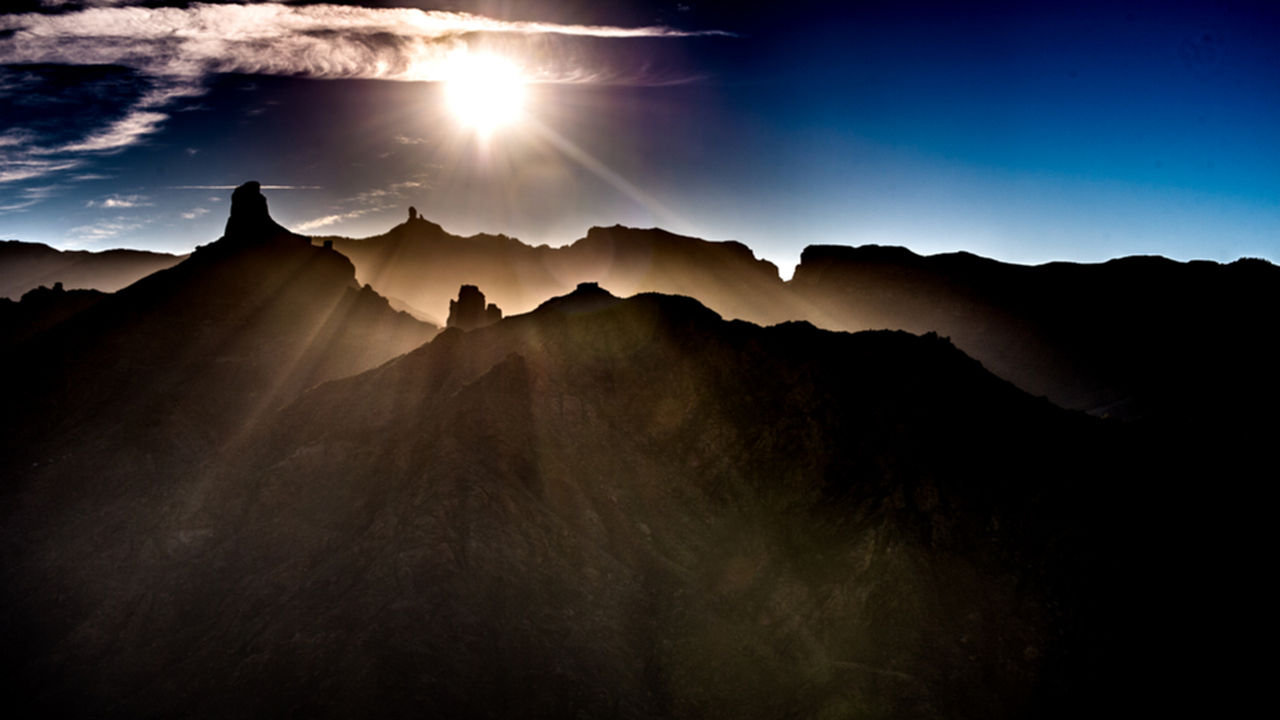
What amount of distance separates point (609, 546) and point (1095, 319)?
4121 inches

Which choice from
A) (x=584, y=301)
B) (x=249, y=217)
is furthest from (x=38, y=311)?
(x=584, y=301)

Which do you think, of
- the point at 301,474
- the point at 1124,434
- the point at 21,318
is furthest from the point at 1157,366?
the point at 21,318

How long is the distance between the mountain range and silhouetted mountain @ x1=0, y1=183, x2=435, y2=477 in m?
0.51

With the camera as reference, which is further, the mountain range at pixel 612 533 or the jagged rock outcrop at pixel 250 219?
the jagged rock outcrop at pixel 250 219

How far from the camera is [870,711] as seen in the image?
29016 mm

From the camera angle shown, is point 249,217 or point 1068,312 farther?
point 1068,312

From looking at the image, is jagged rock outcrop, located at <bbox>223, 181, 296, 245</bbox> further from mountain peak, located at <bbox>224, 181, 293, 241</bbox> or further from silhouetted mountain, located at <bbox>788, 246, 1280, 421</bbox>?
silhouetted mountain, located at <bbox>788, 246, 1280, 421</bbox>

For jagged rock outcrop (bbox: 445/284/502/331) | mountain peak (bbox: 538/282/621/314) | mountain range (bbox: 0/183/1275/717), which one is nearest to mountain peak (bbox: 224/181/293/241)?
mountain range (bbox: 0/183/1275/717)

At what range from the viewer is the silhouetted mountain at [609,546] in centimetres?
3064

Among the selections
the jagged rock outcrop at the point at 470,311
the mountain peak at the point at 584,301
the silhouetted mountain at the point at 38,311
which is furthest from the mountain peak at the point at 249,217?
the mountain peak at the point at 584,301

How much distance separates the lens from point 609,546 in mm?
39000

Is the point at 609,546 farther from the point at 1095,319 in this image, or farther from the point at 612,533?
the point at 1095,319

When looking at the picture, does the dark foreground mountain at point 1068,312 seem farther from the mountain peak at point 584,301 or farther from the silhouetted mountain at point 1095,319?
the mountain peak at point 584,301

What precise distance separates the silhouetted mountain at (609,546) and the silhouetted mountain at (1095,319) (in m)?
53.1
